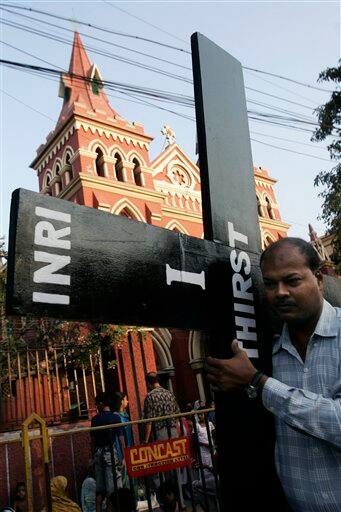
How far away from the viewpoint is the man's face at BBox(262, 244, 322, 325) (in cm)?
129

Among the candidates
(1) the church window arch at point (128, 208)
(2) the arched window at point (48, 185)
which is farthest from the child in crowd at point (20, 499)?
(2) the arched window at point (48, 185)

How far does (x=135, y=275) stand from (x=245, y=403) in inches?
22.2

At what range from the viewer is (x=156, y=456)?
3766mm

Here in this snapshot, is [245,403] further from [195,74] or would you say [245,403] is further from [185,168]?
[185,168]

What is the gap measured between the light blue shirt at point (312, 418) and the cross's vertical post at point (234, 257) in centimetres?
9

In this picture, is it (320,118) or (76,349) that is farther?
(320,118)

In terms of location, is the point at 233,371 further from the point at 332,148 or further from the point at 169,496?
the point at 332,148

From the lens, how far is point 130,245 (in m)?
1.25

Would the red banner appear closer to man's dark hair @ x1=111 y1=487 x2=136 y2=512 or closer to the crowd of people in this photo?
the crowd of people

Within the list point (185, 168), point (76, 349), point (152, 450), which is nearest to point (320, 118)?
point (185, 168)

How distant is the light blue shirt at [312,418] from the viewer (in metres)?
1.13

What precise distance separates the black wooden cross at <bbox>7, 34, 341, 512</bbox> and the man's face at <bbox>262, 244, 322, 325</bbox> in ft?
0.67

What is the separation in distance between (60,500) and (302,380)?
425 centimetres

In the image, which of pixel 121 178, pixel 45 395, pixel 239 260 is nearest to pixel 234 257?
pixel 239 260
